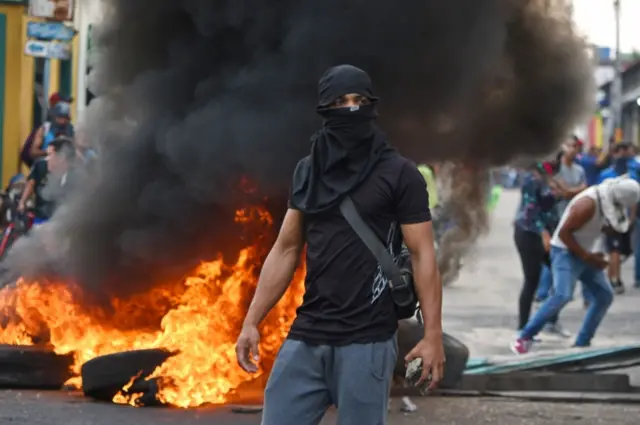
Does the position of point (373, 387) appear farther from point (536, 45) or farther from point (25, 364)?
point (536, 45)

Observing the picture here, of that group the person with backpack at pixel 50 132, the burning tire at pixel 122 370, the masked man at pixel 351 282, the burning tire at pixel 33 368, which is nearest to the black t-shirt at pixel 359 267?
the masked man at pixel 351 282

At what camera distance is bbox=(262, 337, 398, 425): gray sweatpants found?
151 inches

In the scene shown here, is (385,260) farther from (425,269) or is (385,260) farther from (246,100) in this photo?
(246,100)

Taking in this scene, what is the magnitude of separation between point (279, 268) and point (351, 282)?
1.06ft

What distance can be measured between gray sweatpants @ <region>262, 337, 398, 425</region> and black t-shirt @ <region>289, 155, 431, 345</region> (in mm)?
41

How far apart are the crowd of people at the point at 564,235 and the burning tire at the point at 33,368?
3.40m

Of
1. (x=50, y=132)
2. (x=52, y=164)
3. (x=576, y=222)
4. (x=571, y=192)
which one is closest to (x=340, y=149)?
(x=576, y=222)

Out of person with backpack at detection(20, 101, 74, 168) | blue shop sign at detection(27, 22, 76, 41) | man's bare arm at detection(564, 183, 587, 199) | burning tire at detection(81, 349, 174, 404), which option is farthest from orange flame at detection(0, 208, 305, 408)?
blue shop sign at detection(27, 22, 76, 41)

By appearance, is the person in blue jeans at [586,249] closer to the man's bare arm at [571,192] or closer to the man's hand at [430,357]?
the man's bare arm at [571,192]

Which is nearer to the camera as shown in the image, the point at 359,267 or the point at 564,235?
the point at 359,267

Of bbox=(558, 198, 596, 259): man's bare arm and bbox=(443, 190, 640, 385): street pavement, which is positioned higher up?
bbox=(558, 198, 596, 259): man's bare arm

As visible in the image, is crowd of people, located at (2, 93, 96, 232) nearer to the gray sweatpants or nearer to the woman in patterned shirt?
the woman in patterned shirt

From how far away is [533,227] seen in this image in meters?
9.85

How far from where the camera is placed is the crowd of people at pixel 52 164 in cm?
1011
